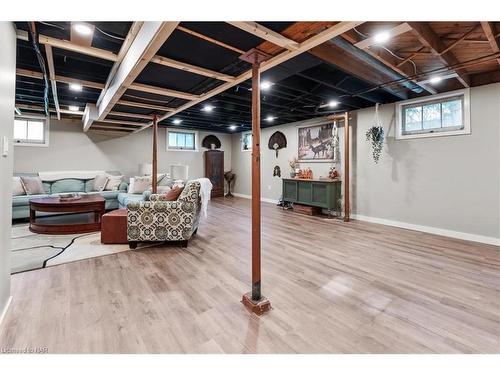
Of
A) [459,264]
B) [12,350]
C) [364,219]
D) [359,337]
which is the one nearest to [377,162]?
[364,219]

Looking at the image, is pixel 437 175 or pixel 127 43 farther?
pixel 437 175

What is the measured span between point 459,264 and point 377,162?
2.69m

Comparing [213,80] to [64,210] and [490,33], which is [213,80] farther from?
[64,210]

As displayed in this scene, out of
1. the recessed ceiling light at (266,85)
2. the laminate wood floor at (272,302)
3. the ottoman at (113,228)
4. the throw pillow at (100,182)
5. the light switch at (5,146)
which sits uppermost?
the recessed ceiling light at (266,85)

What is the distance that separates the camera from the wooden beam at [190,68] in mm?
2225

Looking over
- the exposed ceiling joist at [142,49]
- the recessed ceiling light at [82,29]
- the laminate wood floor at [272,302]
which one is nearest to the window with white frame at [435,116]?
the laminate wood floor at [272,302]

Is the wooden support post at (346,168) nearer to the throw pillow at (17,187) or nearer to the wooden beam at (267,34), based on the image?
the wooden beam at (267,34)

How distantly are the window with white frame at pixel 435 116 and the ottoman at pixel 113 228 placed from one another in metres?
5.31

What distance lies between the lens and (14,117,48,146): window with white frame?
6.12m

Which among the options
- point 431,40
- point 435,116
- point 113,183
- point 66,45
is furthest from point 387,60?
point 113,183

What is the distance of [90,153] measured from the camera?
7.08 metres

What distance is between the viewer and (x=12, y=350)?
1.51m

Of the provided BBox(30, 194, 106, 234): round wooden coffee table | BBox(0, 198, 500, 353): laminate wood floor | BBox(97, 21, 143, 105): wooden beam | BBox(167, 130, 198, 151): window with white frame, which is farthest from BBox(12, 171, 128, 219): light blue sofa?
BBox(97, 21, 143, 105): wooden beam

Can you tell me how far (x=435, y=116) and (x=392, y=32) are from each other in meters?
2.80
